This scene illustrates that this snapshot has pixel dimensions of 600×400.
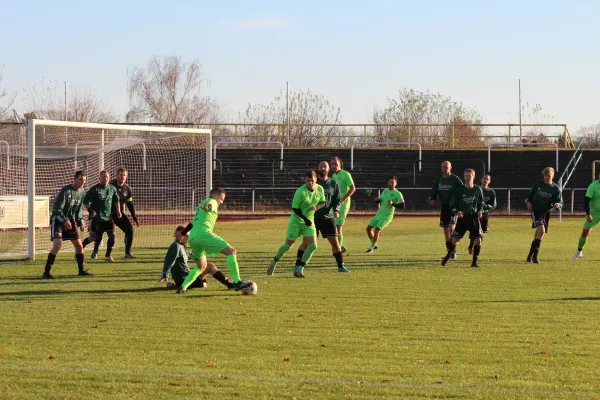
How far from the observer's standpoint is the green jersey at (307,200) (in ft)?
50.7

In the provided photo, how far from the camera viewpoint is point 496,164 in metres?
46.8

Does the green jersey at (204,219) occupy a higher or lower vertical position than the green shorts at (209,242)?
higher

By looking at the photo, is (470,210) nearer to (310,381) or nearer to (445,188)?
(445,188)

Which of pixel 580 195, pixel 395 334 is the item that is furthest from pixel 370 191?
pixel 395 334

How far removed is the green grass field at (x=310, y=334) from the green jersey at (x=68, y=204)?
1.01 meters

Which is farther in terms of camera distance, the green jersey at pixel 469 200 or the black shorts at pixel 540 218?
the black shorts at pixel 540 218

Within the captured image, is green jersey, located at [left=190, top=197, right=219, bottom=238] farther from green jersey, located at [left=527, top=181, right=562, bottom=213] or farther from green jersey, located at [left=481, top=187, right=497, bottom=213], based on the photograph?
green jersey, located at [left=527, top=181, right=562, bottom=213]

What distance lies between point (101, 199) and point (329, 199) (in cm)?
479

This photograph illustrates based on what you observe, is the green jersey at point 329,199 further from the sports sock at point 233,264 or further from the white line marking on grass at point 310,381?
the white line marking on grass at point 310,381

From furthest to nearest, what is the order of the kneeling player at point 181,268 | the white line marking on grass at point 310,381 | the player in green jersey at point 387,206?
the player in green jersey at point 387,206 < the kneeling player at point 181,268 < the white line marking on grass at point 310,381

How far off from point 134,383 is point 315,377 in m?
1.46

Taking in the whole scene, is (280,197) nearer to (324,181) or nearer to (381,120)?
(381,120)

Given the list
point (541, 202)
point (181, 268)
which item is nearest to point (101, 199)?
point (181, 268)

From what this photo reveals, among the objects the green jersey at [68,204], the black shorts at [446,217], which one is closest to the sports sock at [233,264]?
the green jersey at [68,204]
